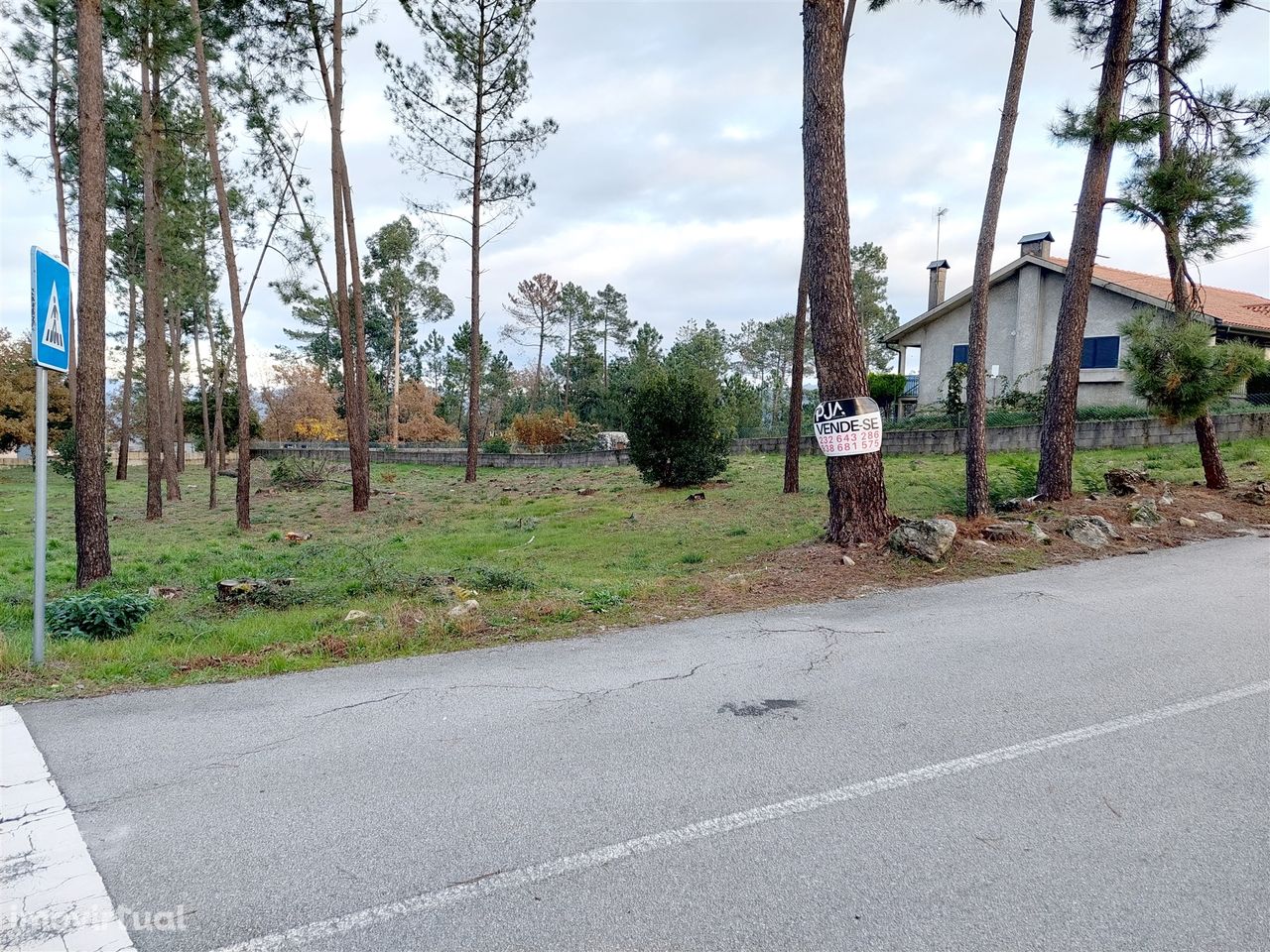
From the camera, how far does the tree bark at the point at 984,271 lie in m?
10.4

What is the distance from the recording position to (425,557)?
10.9 m

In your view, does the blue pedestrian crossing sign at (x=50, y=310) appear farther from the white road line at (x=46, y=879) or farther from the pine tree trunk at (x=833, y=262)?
the pine tree trunk at (x=833, y=262)

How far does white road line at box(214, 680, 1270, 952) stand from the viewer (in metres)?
2.30

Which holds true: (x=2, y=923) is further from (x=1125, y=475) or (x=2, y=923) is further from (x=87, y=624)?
(x=1125, y=475)

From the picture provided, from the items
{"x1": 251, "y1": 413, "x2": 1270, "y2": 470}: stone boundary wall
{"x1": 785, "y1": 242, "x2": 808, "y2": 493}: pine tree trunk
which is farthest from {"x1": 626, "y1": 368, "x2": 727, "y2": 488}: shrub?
{"x1": 251, "y1": 413, "x2": 1270, "y2": 470}: stone boundary wall

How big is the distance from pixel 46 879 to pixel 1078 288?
13.5 metres

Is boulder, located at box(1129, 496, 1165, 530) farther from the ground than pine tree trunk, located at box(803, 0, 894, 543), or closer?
closer

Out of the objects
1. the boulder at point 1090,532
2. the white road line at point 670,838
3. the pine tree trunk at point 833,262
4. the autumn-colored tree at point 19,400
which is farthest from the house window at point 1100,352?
the autumn-colored tree at point 19,400

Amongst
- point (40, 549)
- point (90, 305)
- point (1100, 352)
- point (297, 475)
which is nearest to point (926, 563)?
point (40, 549)

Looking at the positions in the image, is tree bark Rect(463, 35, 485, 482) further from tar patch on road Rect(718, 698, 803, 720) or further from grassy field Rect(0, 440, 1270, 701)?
tar patch on road Rect(718, 698, 803, 720)

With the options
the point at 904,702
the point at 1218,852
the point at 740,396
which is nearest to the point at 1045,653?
the point at 904,702

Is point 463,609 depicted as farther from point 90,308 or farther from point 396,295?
point 396,295

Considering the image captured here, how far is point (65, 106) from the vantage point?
18.1 metres

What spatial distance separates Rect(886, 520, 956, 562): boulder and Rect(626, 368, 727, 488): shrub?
405 inches
